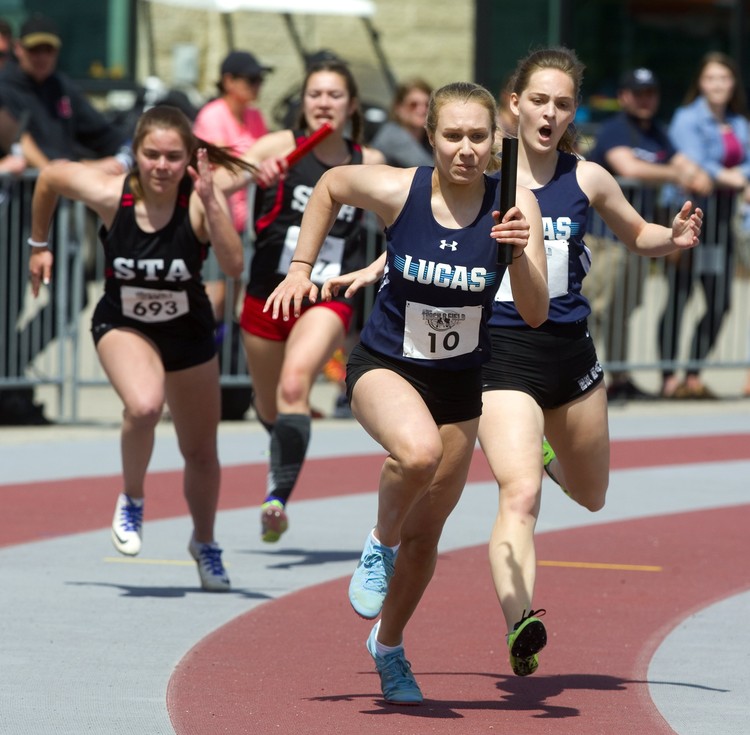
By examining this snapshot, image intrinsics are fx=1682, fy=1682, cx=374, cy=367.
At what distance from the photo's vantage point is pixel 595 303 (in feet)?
41.7

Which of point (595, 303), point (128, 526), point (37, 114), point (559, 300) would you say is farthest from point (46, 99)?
point (559, 300)

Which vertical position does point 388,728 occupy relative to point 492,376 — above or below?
below

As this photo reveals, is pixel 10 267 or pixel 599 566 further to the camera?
pixel 10 267

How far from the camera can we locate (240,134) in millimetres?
11391

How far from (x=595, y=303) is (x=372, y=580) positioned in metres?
7.94

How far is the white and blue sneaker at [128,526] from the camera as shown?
22.1 ft

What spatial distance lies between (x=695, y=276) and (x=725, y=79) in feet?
4.91

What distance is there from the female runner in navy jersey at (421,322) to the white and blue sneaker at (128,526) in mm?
1746

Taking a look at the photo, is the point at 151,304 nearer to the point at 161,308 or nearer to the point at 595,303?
the point at 161,308

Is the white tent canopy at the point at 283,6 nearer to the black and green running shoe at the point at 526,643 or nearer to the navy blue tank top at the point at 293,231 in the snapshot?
the navy blue tank top at the point at 293,231

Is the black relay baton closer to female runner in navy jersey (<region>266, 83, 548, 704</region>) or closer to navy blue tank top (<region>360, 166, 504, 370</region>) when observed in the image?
female runner in navy jersey (<region>266, 83, 548, 704</region>)

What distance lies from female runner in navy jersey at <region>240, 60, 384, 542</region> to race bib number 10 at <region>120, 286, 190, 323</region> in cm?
86

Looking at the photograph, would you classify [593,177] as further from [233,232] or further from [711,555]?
[711,555]

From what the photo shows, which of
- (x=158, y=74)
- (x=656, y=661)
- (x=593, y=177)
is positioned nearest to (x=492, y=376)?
(x=593, y=177)
